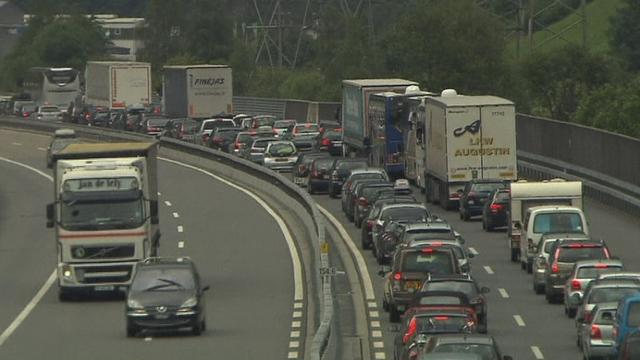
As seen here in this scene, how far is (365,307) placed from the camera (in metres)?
39.8

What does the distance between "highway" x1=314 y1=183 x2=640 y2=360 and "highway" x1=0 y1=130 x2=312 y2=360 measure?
1929 mm

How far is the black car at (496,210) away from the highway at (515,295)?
11.8 inches

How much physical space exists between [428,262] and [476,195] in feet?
66.3

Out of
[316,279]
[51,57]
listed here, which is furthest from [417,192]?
[51,57]

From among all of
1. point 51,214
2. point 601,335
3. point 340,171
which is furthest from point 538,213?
point 340,171

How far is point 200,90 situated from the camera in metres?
101

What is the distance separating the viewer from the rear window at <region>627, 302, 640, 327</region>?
1097 inches

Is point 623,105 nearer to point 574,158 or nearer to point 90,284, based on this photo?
point 574,158

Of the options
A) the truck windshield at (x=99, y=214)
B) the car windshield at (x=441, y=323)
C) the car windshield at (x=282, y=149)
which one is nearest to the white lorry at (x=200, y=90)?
the car windshield at (x=282, y=149)

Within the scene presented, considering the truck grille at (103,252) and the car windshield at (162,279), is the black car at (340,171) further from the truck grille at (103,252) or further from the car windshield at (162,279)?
the car windshield at (162,279)

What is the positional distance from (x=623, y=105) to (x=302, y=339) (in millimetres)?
44884

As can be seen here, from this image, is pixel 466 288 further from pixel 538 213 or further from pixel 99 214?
pixel 538 213

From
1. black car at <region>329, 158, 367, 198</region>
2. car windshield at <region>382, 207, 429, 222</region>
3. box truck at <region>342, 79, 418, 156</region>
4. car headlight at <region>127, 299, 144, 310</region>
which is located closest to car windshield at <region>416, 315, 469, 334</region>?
car headlight at <region>127, 299, 144, 310</region>

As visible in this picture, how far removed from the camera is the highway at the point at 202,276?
3431 cm
